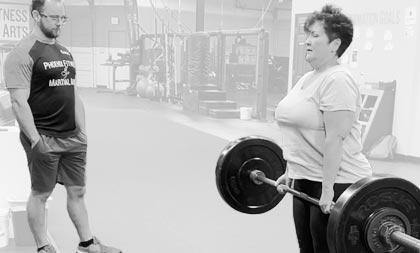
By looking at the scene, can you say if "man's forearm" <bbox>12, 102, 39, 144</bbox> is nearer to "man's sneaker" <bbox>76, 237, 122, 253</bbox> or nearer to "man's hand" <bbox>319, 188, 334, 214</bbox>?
"man's sneaker" <bbox>76, 237, 122, 253</bbox>

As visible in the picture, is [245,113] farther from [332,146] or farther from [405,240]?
[405,240]

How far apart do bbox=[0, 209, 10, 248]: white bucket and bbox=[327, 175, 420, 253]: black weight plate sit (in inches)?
66.8

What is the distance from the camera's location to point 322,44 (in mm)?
1494

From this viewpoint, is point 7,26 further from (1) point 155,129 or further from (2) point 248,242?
(2) point 248,242

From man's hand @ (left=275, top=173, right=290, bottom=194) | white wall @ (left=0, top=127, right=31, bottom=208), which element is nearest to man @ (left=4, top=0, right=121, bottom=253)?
white wall @ (left=0, top=127, right=31, bottom=208)

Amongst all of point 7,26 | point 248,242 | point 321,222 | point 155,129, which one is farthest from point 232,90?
point 321,222

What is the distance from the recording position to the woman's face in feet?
4.90

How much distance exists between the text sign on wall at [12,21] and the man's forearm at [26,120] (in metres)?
10.5

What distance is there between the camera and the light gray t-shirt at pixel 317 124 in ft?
4.70

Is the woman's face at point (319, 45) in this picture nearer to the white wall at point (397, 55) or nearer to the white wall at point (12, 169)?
the white wall at point (12, 169)

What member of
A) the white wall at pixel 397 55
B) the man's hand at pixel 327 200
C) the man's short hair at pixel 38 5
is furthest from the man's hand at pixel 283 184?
the white wall at pixel 397 55

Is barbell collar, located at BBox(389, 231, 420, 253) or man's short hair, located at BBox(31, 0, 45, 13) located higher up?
man's short hair, located at BBox(31, 0, 45, 13)

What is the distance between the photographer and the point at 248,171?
2117mm

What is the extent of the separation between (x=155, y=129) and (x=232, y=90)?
15.0 ft
